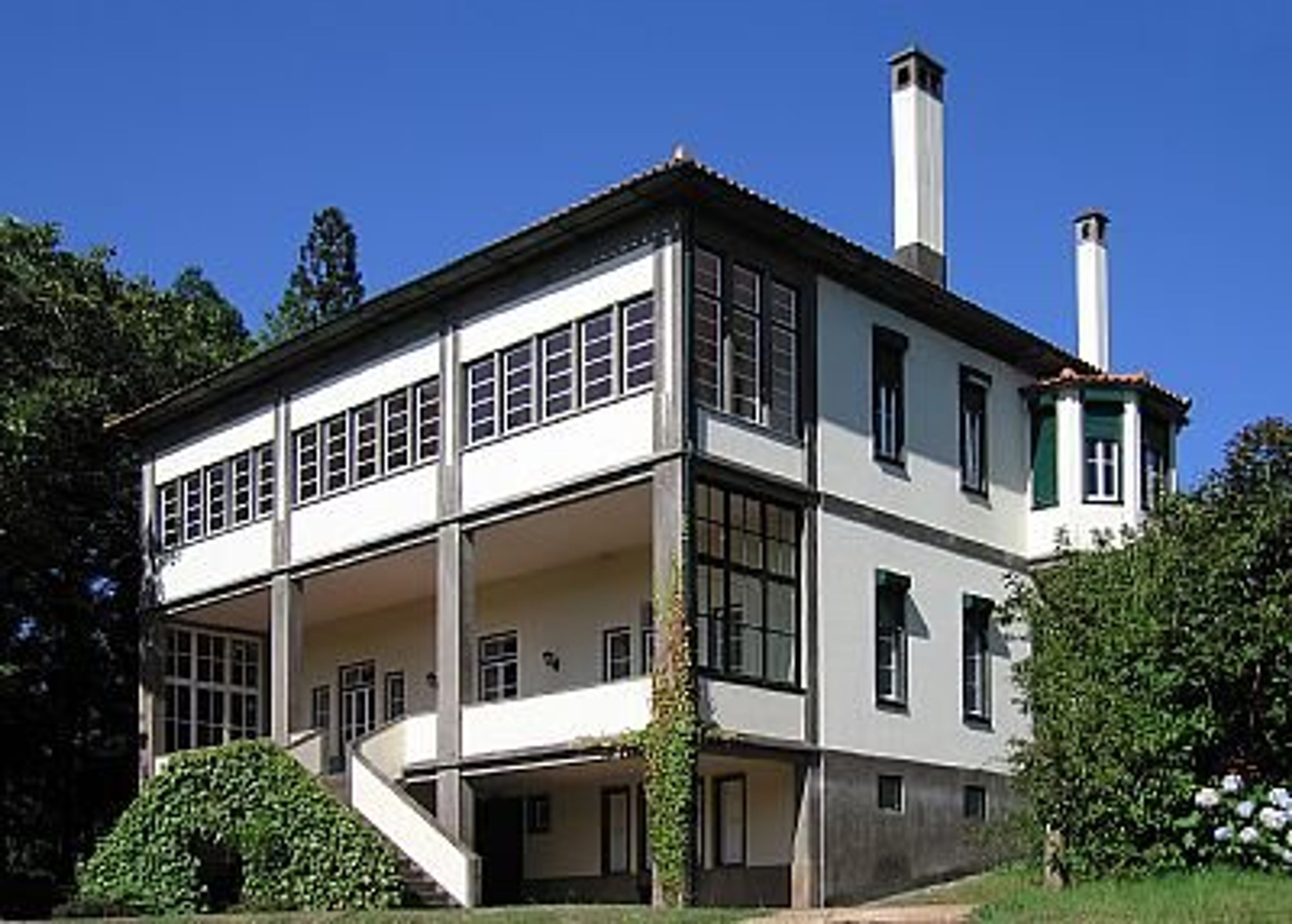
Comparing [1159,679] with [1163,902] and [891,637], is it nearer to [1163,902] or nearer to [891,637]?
[1163,902]

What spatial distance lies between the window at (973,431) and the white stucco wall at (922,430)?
4.7 inches

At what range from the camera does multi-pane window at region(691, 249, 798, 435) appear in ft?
88.9

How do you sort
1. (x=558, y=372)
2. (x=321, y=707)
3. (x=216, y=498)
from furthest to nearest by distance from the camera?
(x=321, y=707), (x=216, y=498), (x=558, y=372)

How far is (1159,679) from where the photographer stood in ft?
72.1

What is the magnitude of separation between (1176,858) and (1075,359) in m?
14.5

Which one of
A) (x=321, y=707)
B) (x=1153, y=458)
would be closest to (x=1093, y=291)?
(x=1153, y=458)

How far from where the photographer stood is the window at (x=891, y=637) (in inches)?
1171

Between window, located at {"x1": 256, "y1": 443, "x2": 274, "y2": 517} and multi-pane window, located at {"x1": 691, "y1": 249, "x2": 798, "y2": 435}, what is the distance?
34.2 feet

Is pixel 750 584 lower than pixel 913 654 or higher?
higher

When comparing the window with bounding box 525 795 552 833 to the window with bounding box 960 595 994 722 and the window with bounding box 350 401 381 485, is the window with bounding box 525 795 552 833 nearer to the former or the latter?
the window with bounding box 350 401 381 485

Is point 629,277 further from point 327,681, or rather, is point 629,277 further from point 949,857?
point 327,681

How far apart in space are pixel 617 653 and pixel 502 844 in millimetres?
4147

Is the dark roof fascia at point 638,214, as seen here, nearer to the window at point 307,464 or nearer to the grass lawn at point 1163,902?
the window at point 307,464

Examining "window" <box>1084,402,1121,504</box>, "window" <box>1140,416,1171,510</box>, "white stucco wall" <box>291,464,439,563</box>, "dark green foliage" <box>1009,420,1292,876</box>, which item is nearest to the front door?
"white stucco wall" <box>291,464,439,563</box>
